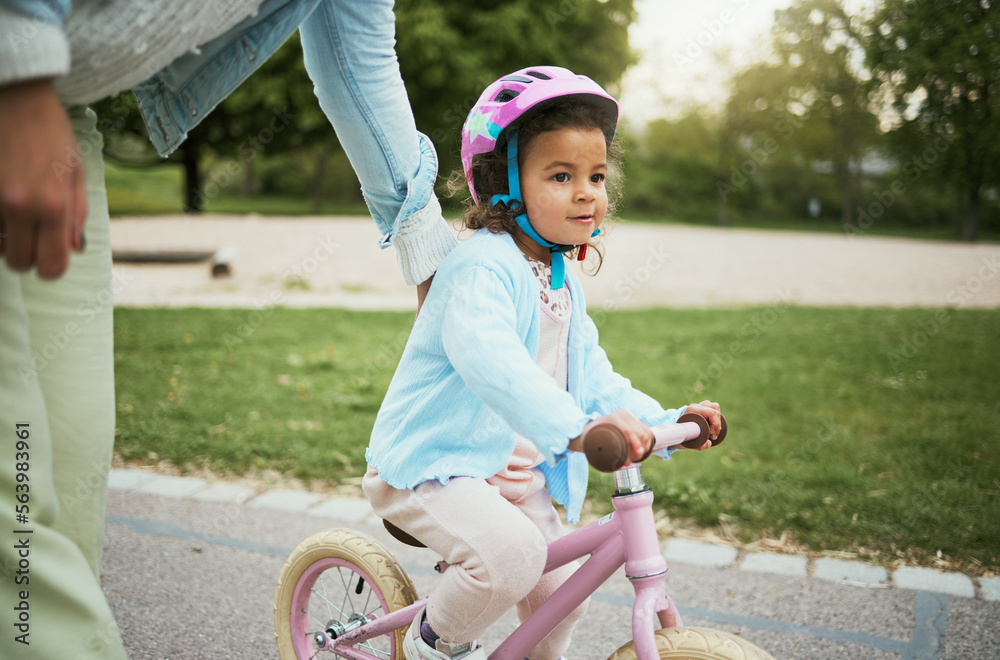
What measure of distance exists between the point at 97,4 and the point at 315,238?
1333cm

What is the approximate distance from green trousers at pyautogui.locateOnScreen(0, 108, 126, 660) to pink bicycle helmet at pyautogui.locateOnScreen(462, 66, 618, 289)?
2.59ft

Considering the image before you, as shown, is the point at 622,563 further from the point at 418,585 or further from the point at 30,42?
the point at 418,585

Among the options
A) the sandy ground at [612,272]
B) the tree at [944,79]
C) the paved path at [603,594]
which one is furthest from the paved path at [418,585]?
the sandy ground at [612,272]

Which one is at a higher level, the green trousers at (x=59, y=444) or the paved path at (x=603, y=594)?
the green trousers at (x=59, y=444)

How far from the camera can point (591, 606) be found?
2873 millimetres

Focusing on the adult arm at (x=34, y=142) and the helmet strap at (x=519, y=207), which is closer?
the adult arm at (x=34, y=142)

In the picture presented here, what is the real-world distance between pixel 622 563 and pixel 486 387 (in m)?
0.51

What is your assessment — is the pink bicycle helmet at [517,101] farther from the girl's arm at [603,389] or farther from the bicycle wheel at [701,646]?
the bicycle wheel at [701,646]

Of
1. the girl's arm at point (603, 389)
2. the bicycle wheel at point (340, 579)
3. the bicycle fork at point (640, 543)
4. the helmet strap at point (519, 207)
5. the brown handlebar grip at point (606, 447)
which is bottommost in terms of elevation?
the bicycle wheel at point (340, 579)

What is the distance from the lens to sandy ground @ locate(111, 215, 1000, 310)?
1024 centimetres

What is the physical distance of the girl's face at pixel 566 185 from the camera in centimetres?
173

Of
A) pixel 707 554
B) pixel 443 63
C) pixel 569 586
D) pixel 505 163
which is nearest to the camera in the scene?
pixel 569 586

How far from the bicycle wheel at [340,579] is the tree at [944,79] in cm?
538

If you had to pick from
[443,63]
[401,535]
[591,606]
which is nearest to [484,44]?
[443,63]
